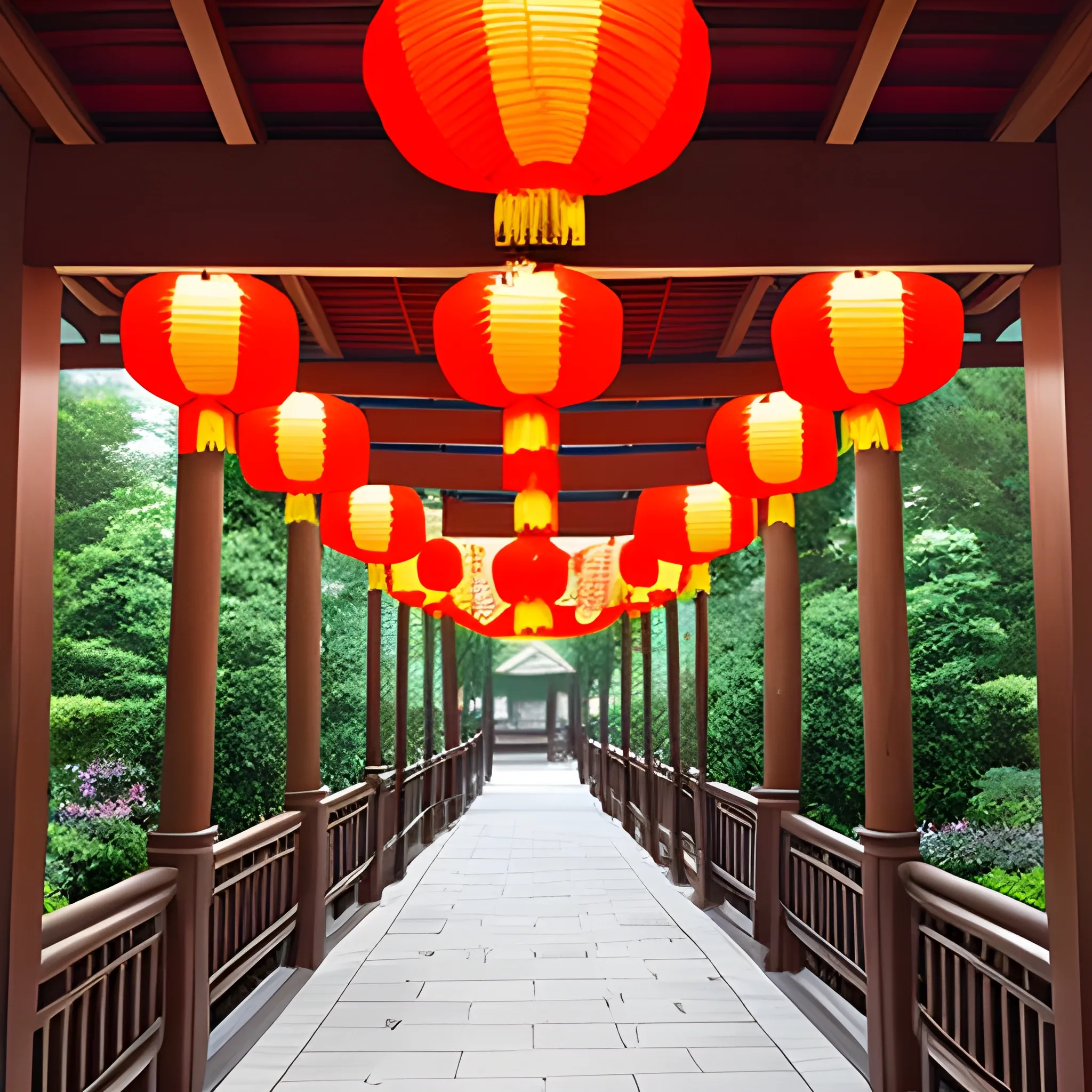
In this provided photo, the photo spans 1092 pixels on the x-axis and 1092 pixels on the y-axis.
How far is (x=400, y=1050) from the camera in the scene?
173 inches

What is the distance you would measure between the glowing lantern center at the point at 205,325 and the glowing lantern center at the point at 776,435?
2.18m

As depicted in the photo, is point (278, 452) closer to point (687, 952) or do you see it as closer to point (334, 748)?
point (687, 952)

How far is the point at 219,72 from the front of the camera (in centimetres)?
270

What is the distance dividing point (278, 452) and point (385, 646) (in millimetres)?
9724

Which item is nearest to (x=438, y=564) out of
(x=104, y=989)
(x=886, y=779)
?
(x=886, y=779)

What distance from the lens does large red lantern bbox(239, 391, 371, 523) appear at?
445 centimetres

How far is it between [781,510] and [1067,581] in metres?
3.32

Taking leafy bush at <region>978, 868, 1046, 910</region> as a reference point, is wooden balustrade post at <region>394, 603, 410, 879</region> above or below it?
above

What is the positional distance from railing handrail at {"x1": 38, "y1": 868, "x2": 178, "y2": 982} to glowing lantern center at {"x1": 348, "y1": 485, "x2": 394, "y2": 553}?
2.74m

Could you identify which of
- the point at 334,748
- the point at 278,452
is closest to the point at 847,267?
the point at 278,452

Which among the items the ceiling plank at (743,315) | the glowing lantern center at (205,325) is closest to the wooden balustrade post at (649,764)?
the ceiling plank at (743,315)

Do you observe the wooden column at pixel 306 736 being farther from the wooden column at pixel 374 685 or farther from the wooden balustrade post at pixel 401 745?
the wooden balustrade post at pixel 401 745

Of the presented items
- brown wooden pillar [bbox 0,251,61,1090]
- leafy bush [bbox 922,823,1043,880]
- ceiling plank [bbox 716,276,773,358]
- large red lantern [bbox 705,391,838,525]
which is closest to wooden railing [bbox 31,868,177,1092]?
brown wooden pillar [bbox 0,251,61,1090]

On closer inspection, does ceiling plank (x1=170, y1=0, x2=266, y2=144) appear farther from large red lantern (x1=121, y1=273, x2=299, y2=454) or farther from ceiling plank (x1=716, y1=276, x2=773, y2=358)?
ceiling plank (x1=716, y1=276, x2=773, y2=358)
